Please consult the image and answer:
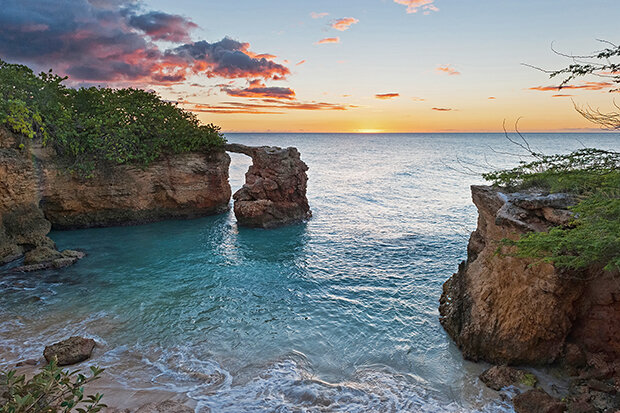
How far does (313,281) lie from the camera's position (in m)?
14.3

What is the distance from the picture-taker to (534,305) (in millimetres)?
8344

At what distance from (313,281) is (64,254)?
11500mm

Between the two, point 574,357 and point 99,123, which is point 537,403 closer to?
point 574,357

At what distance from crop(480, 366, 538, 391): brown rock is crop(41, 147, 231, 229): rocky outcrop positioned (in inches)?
814

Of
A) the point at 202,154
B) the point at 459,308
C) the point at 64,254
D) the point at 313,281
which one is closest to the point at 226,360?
the point at 313,281

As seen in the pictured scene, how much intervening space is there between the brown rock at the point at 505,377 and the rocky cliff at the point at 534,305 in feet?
1.38

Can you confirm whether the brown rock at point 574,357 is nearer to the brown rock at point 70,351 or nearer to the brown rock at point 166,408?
the brown rock at point 166,408

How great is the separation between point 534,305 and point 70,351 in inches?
450

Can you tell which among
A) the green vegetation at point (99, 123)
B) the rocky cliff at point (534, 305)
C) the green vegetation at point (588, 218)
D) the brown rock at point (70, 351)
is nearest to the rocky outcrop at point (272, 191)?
the green vegetation at point (99, 123)

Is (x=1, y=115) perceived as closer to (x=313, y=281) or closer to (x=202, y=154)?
(x=202, y=154)

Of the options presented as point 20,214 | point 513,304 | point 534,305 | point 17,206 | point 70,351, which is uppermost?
point 17,206

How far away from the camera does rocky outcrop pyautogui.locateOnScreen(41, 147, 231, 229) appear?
2009 cm

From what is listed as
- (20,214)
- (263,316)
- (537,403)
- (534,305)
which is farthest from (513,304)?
(20,214)

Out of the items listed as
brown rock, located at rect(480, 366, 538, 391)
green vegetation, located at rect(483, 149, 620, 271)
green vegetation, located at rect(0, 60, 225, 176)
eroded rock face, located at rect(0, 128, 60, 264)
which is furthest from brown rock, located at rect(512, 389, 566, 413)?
green vegetation, located at rect(0, 60, 225, 176)
